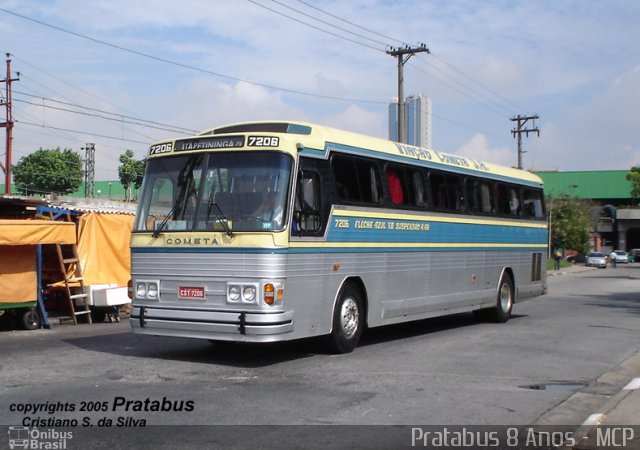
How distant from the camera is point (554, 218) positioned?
6925 centimetres

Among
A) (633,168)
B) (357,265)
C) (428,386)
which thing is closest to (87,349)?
(357,265)

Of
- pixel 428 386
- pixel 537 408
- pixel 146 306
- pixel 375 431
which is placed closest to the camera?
pixel 375 431

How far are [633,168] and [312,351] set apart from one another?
48.9 meters

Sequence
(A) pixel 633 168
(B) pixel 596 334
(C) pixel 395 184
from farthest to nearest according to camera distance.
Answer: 1. (A) pixel 633 168
2. (B) pixel 596 334
3. (C) pixel 395 184

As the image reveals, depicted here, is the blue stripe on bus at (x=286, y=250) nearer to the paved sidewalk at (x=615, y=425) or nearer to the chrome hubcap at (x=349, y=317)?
the chrome hubcap at (x=349, y=317)

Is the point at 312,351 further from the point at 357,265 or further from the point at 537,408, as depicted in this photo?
the point at 537,408

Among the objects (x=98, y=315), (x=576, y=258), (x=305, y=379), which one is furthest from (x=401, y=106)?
(x=576, y=258)

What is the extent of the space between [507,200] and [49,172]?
60406 mm

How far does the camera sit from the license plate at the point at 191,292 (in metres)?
10.3

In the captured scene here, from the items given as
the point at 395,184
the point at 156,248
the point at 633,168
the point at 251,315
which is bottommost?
the point at 251,315

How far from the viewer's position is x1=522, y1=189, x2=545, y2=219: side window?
19.1 meters

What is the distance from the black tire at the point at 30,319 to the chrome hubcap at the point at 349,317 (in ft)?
23.8

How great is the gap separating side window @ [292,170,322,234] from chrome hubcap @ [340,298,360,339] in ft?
4.81

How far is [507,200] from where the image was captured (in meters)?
18.0
